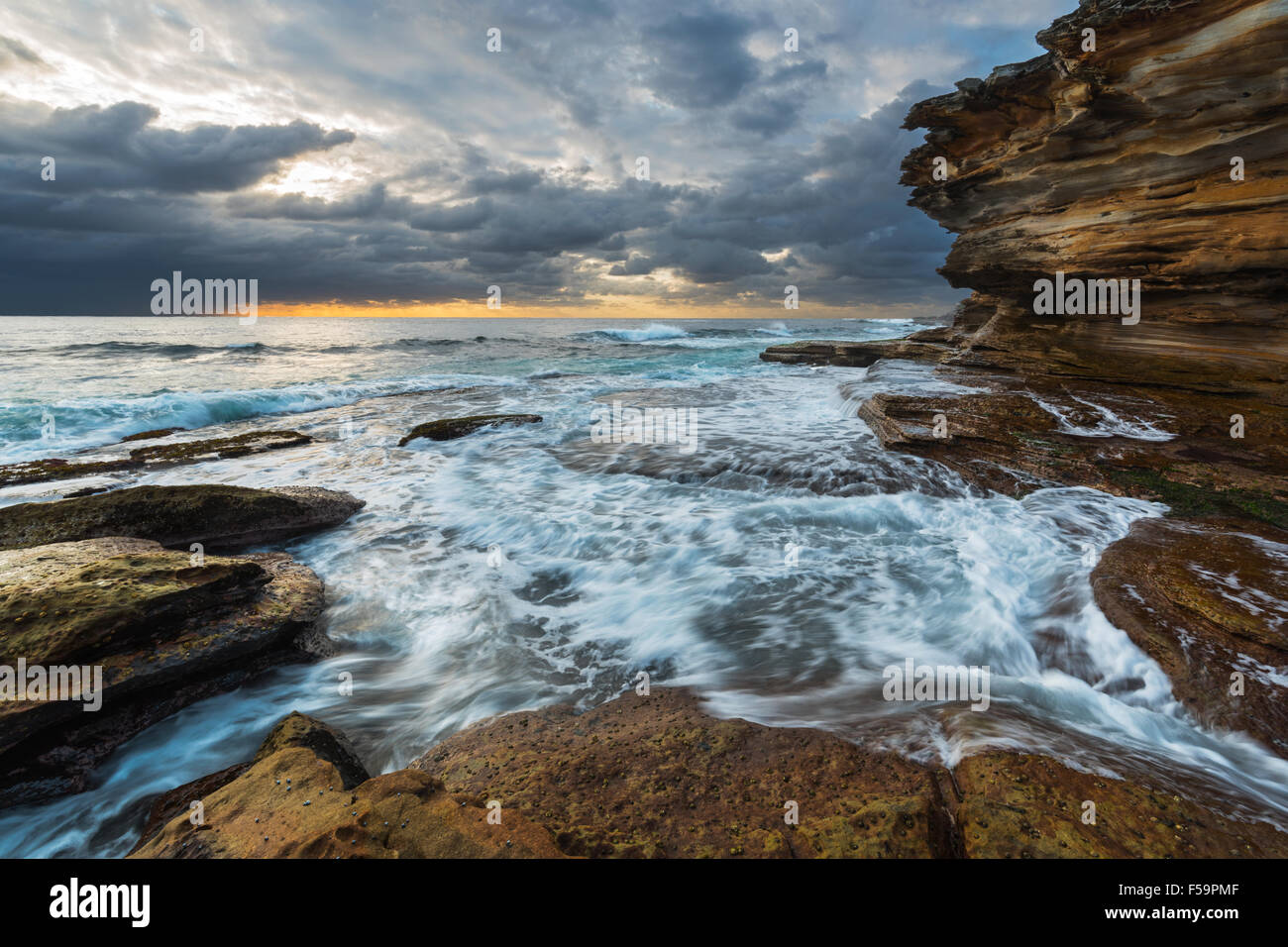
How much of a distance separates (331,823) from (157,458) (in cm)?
1411

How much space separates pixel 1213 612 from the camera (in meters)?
4.29

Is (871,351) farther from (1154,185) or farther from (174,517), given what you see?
(174,517)

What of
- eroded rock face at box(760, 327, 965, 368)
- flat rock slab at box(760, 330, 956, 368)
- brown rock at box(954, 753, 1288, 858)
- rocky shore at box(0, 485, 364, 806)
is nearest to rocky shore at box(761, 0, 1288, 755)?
brown rock at box(954, 753, 1288, 858)

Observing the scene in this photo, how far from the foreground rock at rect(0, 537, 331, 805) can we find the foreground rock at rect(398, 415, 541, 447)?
27.7 feet

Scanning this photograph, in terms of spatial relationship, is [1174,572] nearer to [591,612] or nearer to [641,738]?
[641,738]

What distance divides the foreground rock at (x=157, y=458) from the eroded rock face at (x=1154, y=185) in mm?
19835

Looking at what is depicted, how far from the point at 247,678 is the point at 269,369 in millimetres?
33344

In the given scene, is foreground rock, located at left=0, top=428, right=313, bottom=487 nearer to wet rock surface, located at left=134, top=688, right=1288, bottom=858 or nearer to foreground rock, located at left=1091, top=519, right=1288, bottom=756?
wet rock surface, located at left=134, top=688, right=1288, bottom=858

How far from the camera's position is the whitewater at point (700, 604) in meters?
3.55

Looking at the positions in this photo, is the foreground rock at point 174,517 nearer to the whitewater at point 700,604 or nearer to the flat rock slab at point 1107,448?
the whitewater at point 700,604

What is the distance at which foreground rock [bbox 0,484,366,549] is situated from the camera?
264 inches

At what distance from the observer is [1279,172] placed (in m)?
9.01

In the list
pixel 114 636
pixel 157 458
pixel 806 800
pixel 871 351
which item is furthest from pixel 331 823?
pixel 871 351
